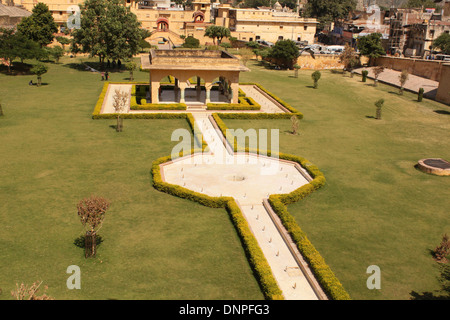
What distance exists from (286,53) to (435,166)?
3746 cm

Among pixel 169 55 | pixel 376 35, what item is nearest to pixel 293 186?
pixel 169 55

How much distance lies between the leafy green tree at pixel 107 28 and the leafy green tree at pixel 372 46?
31663mm

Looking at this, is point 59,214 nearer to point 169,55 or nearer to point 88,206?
point 88,206

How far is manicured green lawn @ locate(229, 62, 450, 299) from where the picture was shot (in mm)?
15648

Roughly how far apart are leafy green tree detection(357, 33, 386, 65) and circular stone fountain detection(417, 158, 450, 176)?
1518 inches

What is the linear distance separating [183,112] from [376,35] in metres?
38.1

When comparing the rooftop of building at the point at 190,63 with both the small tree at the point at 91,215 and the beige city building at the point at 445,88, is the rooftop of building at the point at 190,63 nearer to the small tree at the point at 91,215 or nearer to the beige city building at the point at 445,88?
the beige city building at the point at 445,88

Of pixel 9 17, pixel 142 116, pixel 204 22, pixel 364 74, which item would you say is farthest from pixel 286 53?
pixel 9 17

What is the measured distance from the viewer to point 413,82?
1980 inches

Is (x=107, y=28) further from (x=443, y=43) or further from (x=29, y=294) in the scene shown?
(x=443, y=43)

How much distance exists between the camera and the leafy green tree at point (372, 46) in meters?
60.4

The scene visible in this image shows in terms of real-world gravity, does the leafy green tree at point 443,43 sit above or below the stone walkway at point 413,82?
above

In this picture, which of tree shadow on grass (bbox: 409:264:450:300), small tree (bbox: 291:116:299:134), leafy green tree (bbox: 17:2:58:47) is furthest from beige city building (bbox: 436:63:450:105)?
leafy green tree (bbox: 17:2:58:47)

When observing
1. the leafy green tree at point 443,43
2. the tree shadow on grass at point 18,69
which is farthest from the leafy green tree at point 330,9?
the tree shadow on grass at point 18,69
